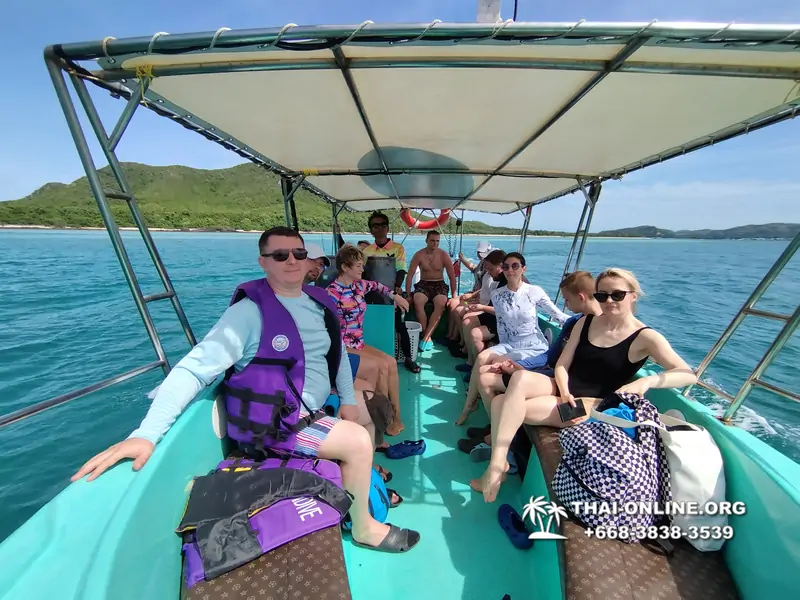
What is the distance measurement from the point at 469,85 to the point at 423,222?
7.23 meters

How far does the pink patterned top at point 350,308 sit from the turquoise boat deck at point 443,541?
800mm

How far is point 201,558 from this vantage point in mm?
1071

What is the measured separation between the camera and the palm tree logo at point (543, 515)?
58.0 inches

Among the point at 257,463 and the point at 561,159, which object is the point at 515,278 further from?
the point at 257,463

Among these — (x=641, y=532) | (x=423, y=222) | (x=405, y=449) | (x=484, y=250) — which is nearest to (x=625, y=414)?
(x=641, y=532)

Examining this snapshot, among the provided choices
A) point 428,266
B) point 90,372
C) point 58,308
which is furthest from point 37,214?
point 428,266

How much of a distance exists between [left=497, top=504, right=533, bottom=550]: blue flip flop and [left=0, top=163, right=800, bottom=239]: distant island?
37.7 m

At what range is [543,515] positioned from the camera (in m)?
1.61

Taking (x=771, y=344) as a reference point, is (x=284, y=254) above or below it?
above

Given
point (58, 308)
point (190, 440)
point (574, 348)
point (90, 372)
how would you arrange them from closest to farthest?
point (190, 440)
point (574, 348)
point (90, 372)
point (58, 308)

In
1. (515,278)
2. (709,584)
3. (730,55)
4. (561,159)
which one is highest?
(730,55)

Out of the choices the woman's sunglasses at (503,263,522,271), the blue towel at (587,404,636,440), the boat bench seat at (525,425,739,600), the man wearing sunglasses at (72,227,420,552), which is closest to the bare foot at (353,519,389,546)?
the man wearing sunglasses at (72,227,420,552)

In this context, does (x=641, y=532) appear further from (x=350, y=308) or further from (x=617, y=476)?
(x=350, y=308)

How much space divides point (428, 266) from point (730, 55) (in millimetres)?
3497
